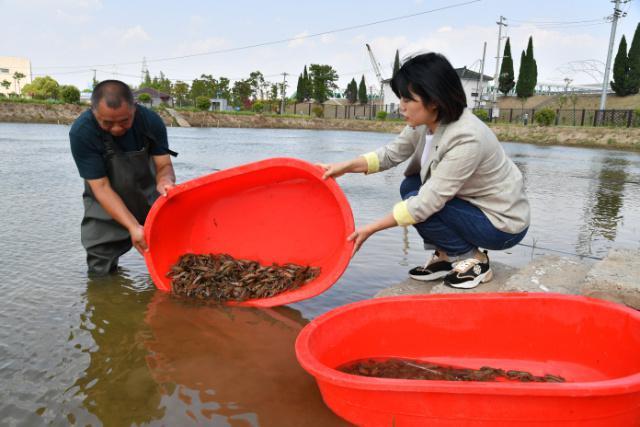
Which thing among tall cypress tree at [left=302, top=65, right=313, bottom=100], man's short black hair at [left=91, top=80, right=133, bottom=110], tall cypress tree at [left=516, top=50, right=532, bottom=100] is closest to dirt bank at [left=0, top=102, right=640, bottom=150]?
tall cypress tree at [left=516, top=50, right=532, bottom=100]

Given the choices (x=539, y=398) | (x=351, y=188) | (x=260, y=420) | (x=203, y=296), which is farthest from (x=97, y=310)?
(x=351, y=188)

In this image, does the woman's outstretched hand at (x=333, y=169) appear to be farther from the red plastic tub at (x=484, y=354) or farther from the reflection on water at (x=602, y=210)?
the reflection on water at (x=602, y=210)

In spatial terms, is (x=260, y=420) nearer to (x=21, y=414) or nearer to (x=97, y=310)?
(x=21, y=414)

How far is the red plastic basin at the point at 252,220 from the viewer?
9.61 ft

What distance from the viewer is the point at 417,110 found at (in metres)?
2.41

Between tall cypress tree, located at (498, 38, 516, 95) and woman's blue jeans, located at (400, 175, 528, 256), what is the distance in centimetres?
4562

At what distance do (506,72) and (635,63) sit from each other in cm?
1168

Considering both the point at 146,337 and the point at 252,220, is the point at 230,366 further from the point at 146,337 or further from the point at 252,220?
the point at 252,220

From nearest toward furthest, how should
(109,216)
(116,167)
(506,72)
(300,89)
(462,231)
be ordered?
(462,231) → (116,167) → (109,216) → (506,72) → (300,89)

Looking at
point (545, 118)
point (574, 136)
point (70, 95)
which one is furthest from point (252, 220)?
point (70, 95)

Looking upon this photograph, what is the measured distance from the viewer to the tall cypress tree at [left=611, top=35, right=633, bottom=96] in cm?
3434

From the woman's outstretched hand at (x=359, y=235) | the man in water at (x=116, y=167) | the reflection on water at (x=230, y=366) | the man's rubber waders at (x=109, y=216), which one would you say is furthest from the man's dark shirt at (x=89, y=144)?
the woman's outstretched hand at (x=359, y=235)

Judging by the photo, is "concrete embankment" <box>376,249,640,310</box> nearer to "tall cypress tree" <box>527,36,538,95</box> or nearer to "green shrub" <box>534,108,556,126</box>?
"green shrub" <box>534,108,556,126</box>

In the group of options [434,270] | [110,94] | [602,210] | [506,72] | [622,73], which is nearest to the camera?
[110,94]
